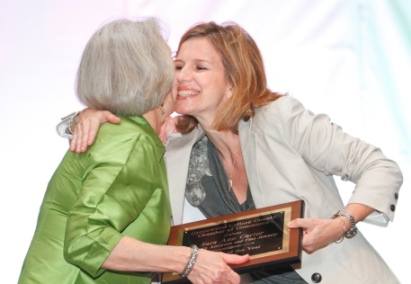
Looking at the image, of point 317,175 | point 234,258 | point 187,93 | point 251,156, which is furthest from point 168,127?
point 234,258

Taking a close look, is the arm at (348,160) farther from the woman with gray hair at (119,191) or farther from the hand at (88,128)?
the hand at (88,128)

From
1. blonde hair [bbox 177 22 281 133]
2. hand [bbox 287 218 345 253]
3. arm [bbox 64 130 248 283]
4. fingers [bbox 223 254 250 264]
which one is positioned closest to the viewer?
arm [bbox 64 130 248 283]

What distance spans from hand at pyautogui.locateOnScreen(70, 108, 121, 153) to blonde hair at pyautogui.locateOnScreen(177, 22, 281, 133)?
19.6 inches

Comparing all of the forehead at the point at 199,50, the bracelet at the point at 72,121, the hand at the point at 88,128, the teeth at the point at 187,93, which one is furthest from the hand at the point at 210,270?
the forehead at the point at 199,50

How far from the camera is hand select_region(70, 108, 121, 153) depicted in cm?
241

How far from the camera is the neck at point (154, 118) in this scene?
8.28 ft

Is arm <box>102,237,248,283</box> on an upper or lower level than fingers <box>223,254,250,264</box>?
upper

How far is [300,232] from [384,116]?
86 cm

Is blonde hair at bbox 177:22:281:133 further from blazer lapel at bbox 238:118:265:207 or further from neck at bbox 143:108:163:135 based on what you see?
neck at bbox 143:108:163:135

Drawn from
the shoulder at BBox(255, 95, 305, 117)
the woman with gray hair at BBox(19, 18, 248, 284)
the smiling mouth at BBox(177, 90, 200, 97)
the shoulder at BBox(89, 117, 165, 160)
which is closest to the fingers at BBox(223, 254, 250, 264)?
the woman with gray hair at BBox(19, 18, 248, 284)

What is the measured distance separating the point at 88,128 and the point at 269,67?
99 cm

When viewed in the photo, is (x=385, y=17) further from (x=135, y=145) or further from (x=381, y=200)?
(x=135, y=145)

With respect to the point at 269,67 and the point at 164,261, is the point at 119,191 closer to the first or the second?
the point at 164,261

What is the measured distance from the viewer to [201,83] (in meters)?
2.94
